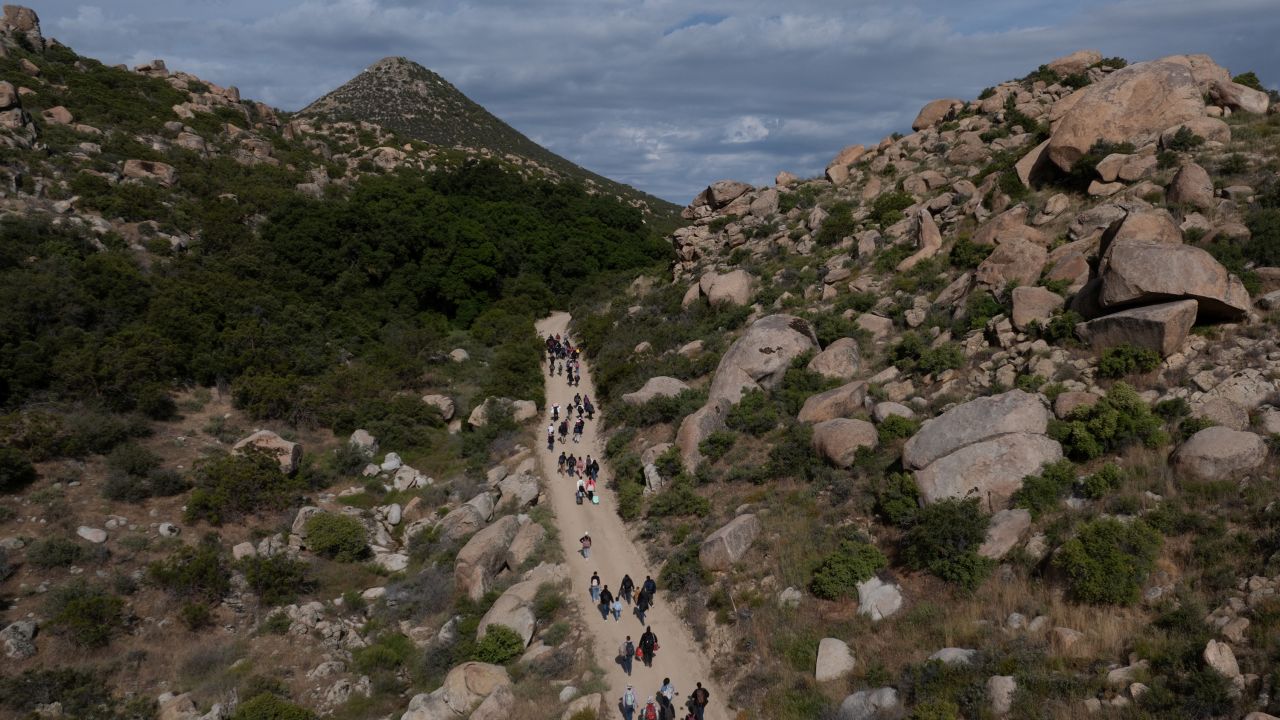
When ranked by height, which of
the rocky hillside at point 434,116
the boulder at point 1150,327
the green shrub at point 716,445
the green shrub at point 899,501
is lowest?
the green shrub at point 716,445

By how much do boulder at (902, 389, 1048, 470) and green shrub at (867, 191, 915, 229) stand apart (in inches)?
839

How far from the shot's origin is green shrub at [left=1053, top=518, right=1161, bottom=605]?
1305cm

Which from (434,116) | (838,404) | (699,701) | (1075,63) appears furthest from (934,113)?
(434,116)

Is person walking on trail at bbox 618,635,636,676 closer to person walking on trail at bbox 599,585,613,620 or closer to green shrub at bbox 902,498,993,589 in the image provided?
person walking on trail at bbox 599,585,613,620

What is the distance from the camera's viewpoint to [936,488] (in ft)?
57.3

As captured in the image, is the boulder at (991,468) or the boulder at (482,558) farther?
the boulder at (482,558)

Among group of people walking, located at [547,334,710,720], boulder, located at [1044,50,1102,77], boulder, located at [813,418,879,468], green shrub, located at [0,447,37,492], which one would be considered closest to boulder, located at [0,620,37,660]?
green shrub, located at [0,447,37,492]

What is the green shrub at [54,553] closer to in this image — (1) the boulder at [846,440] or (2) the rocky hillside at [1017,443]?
(2) the rocky hillside at [1017,443]

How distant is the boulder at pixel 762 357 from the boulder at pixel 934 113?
31118 mm

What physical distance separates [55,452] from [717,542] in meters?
26.4

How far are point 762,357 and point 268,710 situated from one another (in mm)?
21454

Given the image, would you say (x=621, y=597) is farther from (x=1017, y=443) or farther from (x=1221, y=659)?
(x=1221, y=659)

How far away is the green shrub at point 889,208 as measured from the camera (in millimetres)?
37531

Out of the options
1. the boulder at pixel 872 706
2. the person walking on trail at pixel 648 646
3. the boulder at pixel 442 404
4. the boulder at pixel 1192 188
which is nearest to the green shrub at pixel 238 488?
the boulder at pixel 442 404
